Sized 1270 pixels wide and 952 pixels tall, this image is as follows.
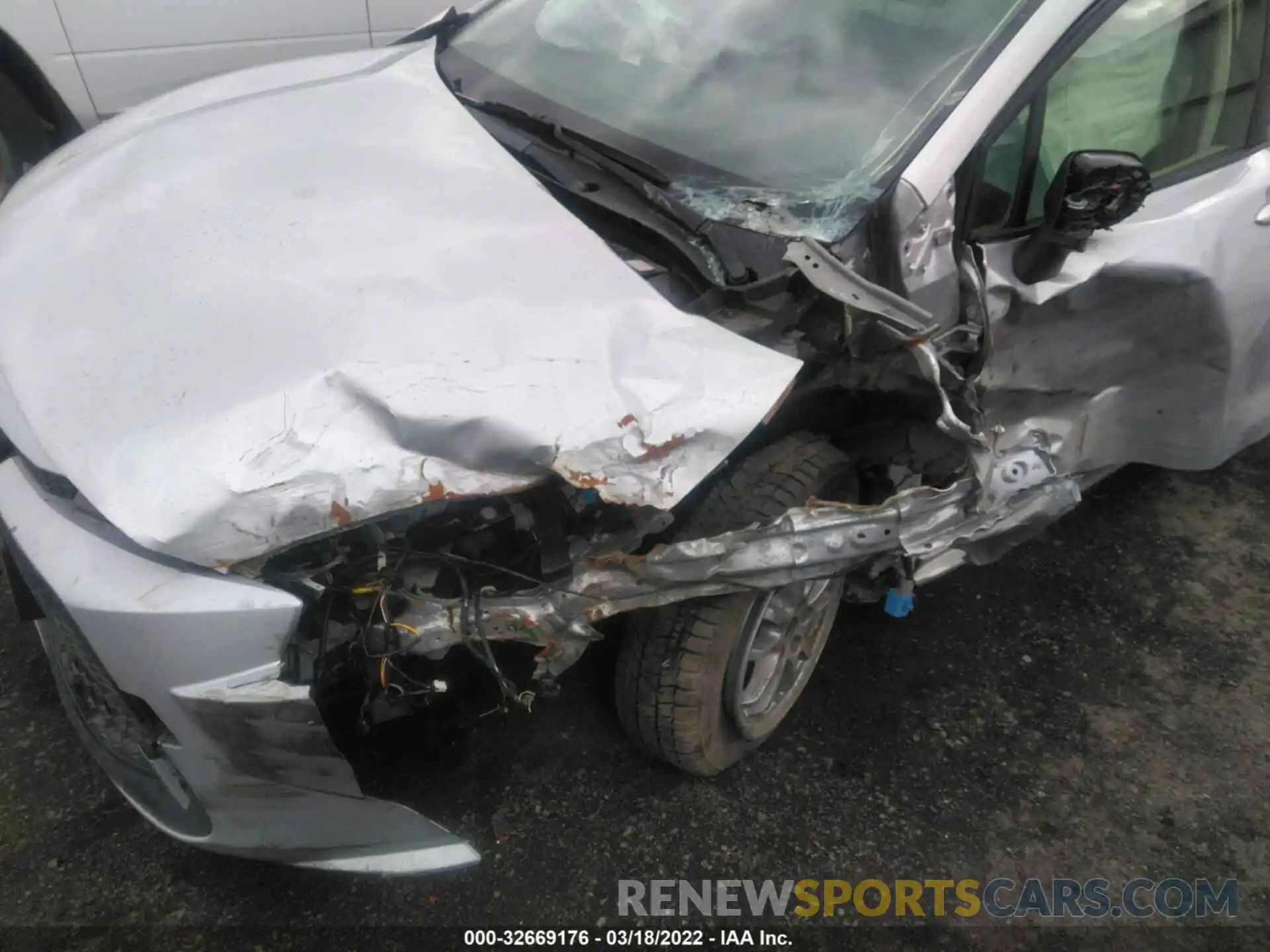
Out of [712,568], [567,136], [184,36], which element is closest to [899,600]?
[712,568]

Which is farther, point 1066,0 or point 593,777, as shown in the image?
point 593,777

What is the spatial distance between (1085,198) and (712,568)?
3.56ft

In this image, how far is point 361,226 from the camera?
6.22ft

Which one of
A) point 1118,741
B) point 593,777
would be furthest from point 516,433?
point 1118,741

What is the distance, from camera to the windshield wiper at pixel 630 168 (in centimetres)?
191

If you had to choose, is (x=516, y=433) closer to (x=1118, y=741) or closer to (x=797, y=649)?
(x=797, y=649)

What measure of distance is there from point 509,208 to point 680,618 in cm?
94

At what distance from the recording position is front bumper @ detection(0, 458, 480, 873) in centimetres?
148

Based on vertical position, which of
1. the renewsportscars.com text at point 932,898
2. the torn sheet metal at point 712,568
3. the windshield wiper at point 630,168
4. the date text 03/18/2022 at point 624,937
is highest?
the windshield wiper at point 630,168

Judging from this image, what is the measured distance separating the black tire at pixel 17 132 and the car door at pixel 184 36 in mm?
384

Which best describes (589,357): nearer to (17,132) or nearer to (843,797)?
(843,797)

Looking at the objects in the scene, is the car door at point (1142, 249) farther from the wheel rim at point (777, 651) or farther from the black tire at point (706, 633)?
the wheel rim at point (777, 651)

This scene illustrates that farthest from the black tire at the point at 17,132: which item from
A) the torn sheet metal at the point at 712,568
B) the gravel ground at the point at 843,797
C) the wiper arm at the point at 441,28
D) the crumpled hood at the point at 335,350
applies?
the torn sheet metal at the point at 712,568

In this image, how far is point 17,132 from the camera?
3.76 meters
